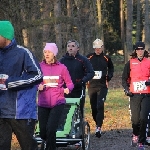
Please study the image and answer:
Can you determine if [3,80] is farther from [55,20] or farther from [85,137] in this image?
[55,20]

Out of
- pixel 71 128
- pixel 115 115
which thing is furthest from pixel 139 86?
pixel 115 115

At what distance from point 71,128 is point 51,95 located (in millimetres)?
948

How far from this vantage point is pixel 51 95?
8797 mm

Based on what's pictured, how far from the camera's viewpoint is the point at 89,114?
1670 centimetres

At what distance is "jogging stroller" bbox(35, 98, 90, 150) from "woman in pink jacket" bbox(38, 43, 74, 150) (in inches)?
16.7

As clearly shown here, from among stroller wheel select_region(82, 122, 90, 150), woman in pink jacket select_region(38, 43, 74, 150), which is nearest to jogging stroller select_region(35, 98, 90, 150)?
stroller wheel select_region(82, 122, 90, 150)

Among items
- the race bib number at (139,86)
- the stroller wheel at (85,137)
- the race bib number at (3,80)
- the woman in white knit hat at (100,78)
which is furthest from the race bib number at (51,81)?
the woman in white knit hat at (100,78)

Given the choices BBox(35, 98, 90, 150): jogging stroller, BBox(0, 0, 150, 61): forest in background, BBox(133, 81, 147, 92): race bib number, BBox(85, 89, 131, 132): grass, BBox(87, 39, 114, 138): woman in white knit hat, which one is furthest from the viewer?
BBox(85, 89, 131, 132): grass

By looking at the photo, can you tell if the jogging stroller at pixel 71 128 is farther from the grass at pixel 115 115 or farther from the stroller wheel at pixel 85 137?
the grass at pixel 115 115

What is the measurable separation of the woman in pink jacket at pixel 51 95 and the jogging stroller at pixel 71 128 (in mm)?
425

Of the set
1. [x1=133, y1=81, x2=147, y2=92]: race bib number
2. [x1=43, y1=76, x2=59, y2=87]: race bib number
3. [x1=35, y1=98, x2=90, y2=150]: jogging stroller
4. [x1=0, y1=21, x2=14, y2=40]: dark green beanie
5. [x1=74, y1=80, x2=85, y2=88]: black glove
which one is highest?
[x1=0, y1=21, x2=14, y2=40]: dark green beanie

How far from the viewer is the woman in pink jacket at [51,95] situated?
8.69 metres

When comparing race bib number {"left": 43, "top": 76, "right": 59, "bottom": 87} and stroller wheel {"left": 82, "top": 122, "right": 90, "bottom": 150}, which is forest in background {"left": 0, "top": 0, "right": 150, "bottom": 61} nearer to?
stroller wheel {"left": 82, "top": 122, "right": 90, "bottom": 150}

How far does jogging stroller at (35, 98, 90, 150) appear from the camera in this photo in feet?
30.6
